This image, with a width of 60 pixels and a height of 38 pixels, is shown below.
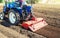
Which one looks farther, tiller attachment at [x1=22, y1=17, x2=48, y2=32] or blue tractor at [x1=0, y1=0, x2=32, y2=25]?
blue tractor at [x1=0, y1=0, x2=32, y2=25]

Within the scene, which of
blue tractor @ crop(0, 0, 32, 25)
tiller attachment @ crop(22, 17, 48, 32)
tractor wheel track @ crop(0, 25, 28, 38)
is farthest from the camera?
blue tractor @ crop(0, 0, 32, 25)

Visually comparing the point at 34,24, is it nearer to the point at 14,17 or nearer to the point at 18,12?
the point at 18,12

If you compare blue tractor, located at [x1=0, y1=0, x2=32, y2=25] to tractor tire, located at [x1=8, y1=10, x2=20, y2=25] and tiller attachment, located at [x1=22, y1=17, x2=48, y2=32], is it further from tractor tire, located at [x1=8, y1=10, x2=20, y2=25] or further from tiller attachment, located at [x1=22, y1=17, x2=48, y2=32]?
tiller attachment, located at [x1=22, y1=17, x2=48, y2=32]

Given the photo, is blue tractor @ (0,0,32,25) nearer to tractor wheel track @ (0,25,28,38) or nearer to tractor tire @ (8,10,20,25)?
tractor tire @ (8,10,20,25)

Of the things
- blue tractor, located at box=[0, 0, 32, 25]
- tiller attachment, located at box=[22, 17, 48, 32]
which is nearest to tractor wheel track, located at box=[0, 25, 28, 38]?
tiller attachment, located at box=[22, 17, 48, 32]

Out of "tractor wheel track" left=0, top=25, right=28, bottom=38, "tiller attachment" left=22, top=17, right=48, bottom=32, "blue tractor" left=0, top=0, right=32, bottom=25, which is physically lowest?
"tractor wheel track" left=0, top=25, right=28, bottom=38

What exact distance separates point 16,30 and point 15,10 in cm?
85

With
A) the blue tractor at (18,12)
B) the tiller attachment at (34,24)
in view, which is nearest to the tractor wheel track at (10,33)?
the tiller attachment at (34,24)

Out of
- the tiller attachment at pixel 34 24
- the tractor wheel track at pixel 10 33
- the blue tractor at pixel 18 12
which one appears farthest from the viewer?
the blue tractor at pixel 18 12

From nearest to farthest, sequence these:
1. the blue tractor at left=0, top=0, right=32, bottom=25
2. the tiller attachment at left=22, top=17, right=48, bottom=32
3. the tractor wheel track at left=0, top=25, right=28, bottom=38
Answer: the tractor wheel track at left=0, top=25, right=28, bottom=38 → the tiller attachment at left=22, top=17, right=48, bottom=32 → the blue tractor at left=0, top=0, right=32, bottom=25

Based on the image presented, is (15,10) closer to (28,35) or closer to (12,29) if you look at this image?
(12,29)

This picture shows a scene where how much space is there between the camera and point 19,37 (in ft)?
15.2

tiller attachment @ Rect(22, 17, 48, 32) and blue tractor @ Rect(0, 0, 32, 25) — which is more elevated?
blue tractor @ Rect(0, 0, 32, 25)

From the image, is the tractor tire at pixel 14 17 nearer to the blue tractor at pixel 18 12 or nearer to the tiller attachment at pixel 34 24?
the blue tractor at pixel 18 12
